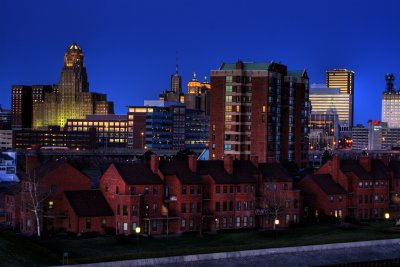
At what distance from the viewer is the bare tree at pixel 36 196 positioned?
261 feet

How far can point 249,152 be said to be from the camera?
545ft

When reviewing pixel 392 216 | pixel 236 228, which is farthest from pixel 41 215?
pixel 392 216

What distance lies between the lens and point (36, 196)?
3155 inches

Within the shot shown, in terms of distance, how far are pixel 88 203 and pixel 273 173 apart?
25764 mm

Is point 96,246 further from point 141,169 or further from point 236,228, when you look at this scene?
point 236,228

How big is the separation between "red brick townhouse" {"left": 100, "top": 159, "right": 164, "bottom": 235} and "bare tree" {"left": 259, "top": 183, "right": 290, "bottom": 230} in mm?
14355

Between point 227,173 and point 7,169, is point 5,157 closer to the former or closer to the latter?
point 7,169

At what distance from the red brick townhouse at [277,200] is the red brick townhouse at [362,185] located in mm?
10094

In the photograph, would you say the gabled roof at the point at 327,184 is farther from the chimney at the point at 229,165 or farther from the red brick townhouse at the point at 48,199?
the red brick townhouse at the point at 48,199

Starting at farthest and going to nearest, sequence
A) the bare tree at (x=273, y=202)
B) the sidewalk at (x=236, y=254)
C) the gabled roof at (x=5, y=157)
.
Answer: the gabled roof at (x=5, y=157), the bare tree at (x=273, y=202), the sidewalk at (x=236, y=254)

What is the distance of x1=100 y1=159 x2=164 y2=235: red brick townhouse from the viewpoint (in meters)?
81.8

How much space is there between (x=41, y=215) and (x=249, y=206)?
25850 millimetres

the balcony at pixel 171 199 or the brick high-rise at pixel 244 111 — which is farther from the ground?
the brick high-rise at pixel 244 111

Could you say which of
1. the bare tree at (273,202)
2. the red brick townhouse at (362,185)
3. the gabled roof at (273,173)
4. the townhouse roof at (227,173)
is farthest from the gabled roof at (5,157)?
the bare tree at (273,202)
